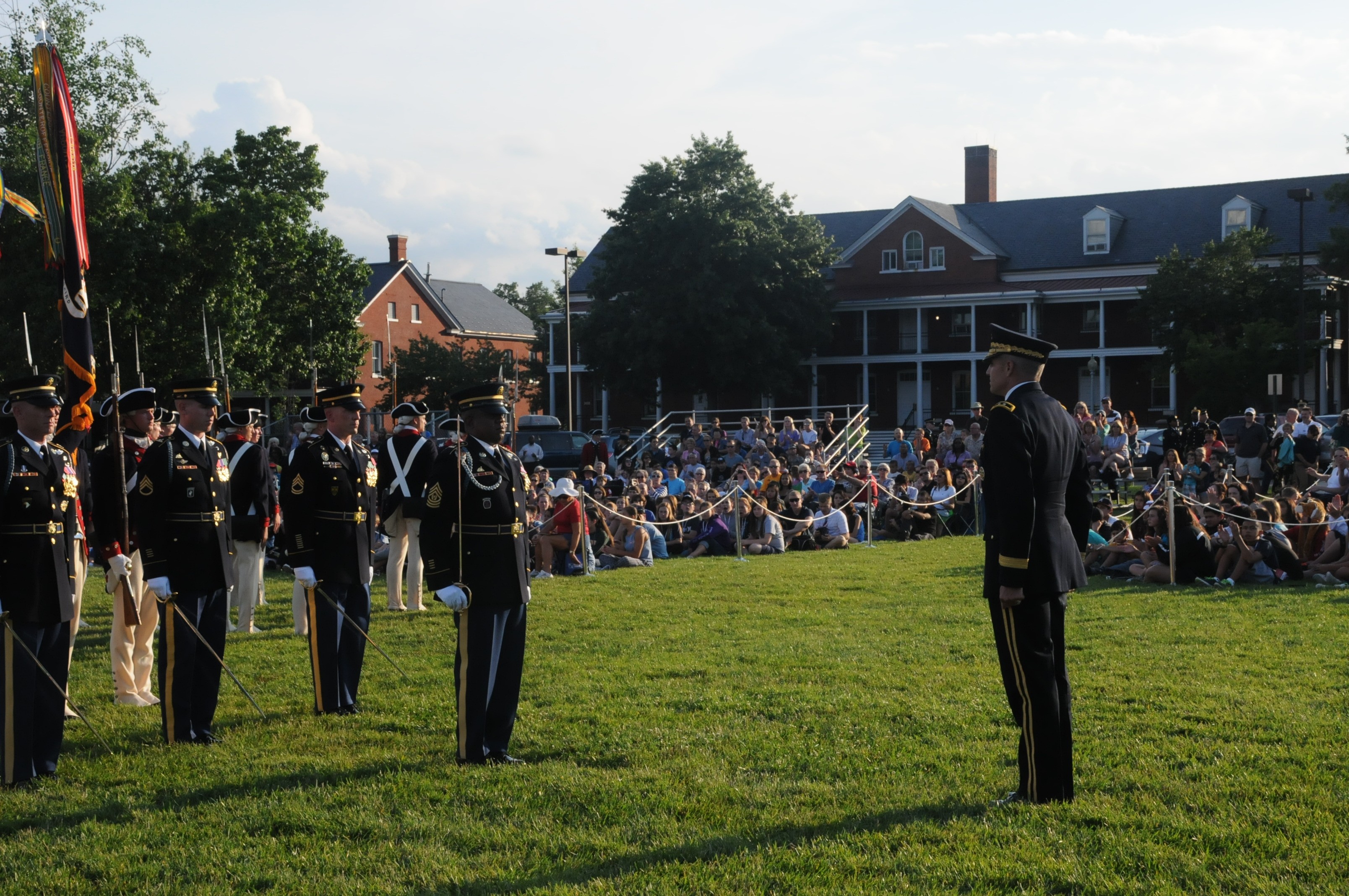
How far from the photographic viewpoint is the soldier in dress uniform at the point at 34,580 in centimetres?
661

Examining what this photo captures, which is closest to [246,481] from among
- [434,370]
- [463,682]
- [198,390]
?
[198,390]

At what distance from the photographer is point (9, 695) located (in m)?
6.59

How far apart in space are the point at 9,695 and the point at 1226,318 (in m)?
39.0

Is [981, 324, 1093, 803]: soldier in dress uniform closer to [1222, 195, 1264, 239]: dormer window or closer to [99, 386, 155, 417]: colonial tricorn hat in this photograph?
[99, 386, 155, 417]: colonial tricorn hat

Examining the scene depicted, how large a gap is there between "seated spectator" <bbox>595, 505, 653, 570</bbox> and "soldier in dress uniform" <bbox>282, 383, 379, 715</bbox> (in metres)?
9.18

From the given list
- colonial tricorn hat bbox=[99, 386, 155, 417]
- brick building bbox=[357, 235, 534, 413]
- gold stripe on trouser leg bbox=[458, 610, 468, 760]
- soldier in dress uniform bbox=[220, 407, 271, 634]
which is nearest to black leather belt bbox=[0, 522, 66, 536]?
colonial tricorn hat bbox=[99, 386, 155, 417]

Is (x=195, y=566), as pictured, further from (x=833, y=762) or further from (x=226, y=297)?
(x=226, y=297)

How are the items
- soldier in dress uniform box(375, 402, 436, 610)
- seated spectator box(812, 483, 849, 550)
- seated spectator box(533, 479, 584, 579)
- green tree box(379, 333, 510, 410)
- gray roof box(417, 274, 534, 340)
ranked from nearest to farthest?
soldier in dress uniform box(375, 402, 436, 610), seated spectator box(533, 479, 584, 579), seated spectator box(812, 483, 849, 550), green tree box(379, 333, 510, 410), gray roof box(417, 274, 534, 340)

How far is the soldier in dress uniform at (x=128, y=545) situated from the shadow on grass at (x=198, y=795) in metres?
1.62

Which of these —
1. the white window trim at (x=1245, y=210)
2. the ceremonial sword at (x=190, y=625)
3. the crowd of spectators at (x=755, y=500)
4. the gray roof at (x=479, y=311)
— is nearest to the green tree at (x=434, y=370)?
the gray roof at (x=479, y=311)

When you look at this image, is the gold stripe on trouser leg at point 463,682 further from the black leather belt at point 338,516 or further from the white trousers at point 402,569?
the white trousers at point 402,569

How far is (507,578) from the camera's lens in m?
7.04

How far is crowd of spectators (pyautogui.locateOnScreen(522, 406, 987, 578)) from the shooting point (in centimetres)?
1780

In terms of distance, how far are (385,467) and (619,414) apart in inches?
1705
